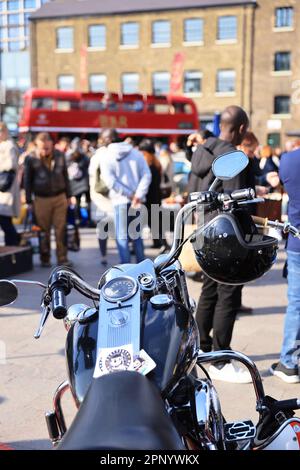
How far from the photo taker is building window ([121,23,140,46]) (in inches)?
1522

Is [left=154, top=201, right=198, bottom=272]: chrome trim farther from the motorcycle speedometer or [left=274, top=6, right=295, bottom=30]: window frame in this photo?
[left=274, top=6, right=295, bottom=30]: window frame

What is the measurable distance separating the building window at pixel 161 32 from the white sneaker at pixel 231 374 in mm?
36787

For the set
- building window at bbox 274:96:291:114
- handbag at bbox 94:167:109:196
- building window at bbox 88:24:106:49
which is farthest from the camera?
building window at bbox 88:24:106:49

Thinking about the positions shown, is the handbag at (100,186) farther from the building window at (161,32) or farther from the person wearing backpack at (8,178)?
the building window at (161,32)

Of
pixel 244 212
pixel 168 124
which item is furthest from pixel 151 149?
pixel 168 124

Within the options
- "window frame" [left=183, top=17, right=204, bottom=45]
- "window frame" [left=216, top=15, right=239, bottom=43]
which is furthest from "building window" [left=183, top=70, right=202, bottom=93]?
"window frame" [left=216, top=15, right=239, bottom=43]

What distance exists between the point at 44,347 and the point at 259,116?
34.1 m

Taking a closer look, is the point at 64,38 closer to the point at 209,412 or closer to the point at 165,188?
the point at 165,188

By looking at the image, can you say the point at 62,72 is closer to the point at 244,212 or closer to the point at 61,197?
the point at 61,197

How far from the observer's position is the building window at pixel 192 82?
37.8 metres

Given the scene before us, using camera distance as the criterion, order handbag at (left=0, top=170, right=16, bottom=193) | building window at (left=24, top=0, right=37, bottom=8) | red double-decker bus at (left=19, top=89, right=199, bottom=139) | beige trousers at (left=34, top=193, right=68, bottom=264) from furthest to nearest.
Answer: red double-decker bus at (left=19, top=89, right=199, bottom=139) → beige trousers at (left=34, top=193, right=68, bottom=264) → handbag at (left=0, top=170, right=16, bottom=193) → building window at (left=24, top=0, right=37, bottom=8)

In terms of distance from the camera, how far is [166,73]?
38.2 m

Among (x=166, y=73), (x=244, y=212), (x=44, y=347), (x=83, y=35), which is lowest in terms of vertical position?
(x=44, y=347)

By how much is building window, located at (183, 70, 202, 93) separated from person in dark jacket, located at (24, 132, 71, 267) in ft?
105
